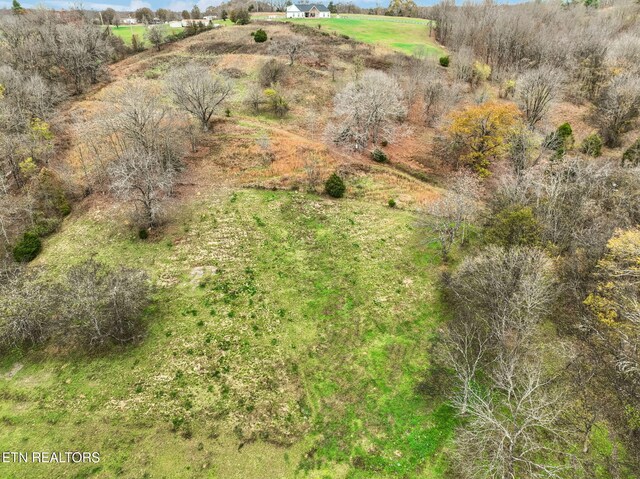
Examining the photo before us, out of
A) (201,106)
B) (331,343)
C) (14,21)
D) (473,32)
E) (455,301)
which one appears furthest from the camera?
(473,32)

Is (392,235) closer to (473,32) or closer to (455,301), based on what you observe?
(455,301)

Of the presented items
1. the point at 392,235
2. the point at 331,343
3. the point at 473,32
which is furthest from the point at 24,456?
the point at 473,32

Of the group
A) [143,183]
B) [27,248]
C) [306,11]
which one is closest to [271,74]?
[143,183]

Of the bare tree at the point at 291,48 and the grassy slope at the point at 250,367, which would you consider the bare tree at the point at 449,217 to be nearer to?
the grassy slope at the point at 250,367

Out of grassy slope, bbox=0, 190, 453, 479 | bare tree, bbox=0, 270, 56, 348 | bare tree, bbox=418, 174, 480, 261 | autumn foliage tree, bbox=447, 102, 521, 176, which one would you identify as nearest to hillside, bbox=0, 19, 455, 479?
grassy slope, bbox=0, 190, 453, 479

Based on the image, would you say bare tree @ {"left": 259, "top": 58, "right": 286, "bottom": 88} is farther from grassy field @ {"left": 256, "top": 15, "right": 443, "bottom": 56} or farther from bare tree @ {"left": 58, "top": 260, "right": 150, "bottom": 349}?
bare tree @ {"left": 58, "top": 260, "right": 150, "bottom": 349}
